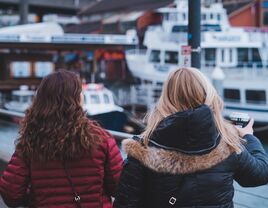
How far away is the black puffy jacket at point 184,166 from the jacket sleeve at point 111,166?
40cm

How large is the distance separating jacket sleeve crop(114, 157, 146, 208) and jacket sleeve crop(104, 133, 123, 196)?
Result: 39cm

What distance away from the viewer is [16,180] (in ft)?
9.61

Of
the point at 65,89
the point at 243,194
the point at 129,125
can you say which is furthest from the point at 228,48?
the point at 65,89

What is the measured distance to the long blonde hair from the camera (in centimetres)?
253

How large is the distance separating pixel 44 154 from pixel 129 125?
1939cm

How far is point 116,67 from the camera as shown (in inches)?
1537

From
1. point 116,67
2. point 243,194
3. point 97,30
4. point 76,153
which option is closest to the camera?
point 76,153

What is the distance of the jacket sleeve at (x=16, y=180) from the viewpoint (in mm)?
2926

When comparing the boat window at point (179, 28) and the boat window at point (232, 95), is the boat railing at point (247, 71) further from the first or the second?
the boat window at point (179, 28)

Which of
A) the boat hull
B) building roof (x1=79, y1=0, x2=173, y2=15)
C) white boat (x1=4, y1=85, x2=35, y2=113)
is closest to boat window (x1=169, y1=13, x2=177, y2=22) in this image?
white boat (x1=4, y1=85, x2=35, y2=113)

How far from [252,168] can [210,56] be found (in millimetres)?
24581

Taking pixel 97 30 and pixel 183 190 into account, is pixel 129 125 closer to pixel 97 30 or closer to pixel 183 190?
pixel 183 190

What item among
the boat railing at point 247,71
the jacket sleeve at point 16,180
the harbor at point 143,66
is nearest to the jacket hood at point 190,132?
the jacket sleeve at point 16,180

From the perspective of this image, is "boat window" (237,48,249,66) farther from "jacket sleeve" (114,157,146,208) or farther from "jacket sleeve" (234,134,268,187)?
"jacket sleeve" (114,157,146,208)
